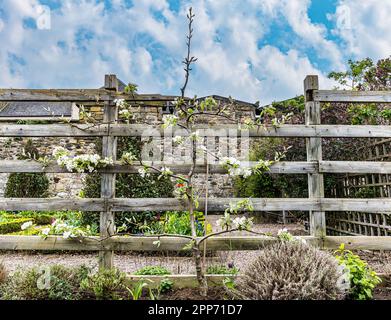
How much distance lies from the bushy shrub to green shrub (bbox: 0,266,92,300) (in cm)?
140

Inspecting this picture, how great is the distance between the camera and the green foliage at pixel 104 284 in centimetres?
266

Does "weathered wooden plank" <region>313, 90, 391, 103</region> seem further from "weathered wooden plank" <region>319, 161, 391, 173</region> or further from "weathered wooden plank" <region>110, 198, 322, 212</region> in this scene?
"weathered wooden plank" <region>110, 198, 322, 212</region>

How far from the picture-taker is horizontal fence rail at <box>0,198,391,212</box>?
3.27 meters

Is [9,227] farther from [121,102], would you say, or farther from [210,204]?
[210,204]

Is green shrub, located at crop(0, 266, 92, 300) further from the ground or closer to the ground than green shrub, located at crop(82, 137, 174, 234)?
closer to the ground

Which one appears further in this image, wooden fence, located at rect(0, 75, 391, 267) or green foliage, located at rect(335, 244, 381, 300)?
wooden fence, located at rect(0, 75, 391, 267)

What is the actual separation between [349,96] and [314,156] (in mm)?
828

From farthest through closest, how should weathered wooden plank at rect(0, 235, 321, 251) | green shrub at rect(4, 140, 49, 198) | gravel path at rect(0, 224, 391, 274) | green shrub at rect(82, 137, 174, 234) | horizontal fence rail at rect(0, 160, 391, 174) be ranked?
green shrub at rect(4, 140, 49, 198)
green shrub at rect(82, 137, 174, 234)
gravel path at rect(0, 224, 391, 274)
horizontal fence rail at rect(0, 160, 391, 174)
weathered wooden plank at rect(0, 235, 321, 251)

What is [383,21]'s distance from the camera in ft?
12.3

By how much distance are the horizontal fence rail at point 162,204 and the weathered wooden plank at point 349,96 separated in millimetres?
1132

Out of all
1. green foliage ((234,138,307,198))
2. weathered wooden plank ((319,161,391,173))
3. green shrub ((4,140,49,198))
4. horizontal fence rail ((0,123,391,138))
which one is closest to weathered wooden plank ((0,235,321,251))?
weathered wooden plank ((319,161,391,173))

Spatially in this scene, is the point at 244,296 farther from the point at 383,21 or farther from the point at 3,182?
the point at 3,182

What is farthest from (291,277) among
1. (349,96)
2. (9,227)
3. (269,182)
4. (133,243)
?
(269,182)

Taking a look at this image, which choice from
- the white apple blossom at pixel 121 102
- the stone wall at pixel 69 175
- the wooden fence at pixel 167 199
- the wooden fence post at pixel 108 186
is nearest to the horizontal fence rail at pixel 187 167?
the wooden fence at pixel 167 199
